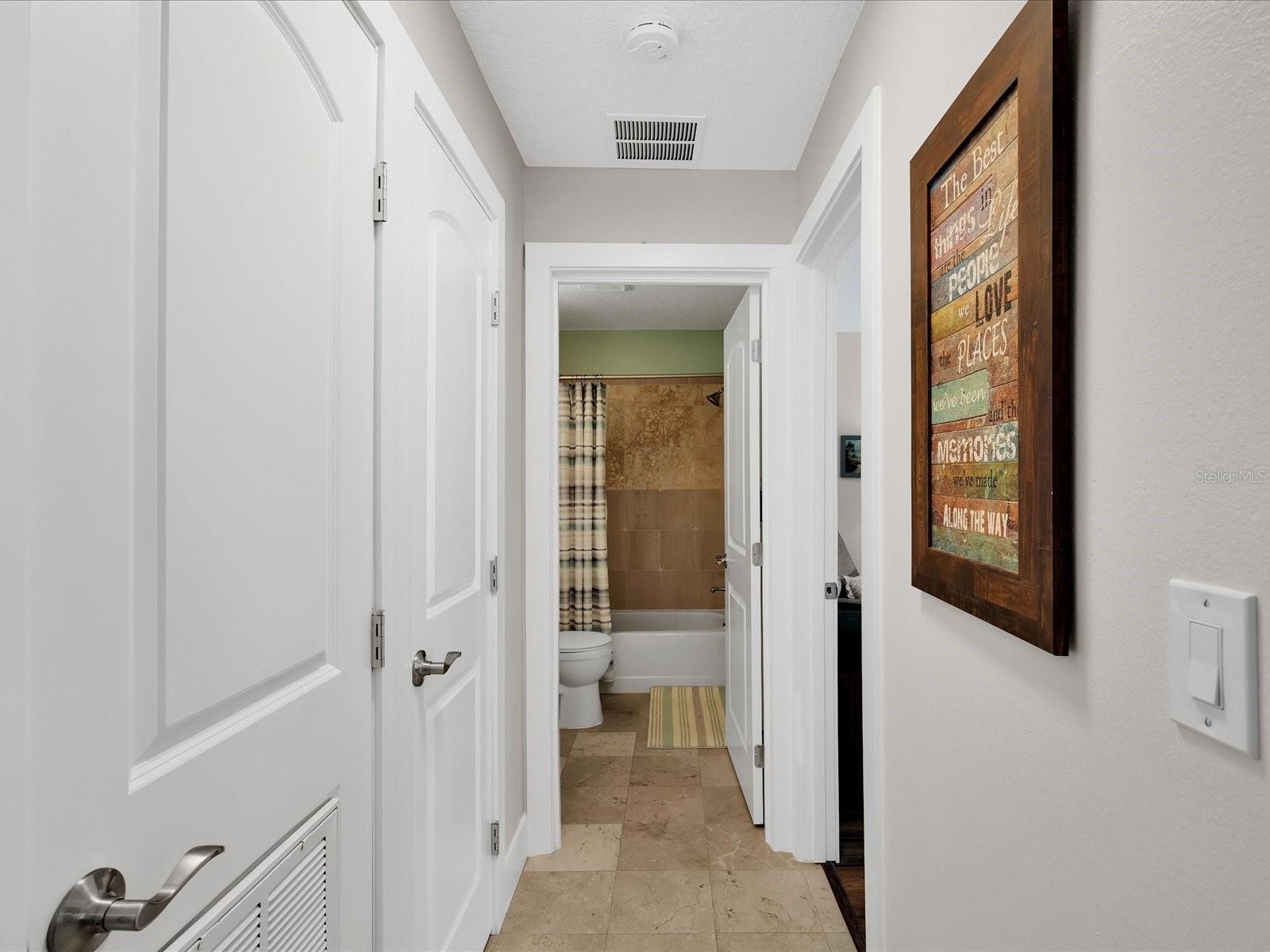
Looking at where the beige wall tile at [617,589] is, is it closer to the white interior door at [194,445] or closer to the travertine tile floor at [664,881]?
the travertine tile floor at [664,881]

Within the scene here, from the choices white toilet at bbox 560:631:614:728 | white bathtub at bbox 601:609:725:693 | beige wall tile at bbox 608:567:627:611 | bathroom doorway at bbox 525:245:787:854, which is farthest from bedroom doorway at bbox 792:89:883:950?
beige wall tile at bbox 608:567:627:611

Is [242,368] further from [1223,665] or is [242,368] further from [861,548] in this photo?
[861,548]

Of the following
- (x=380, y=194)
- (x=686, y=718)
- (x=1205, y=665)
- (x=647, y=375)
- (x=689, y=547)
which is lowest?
(x=686, y=718)

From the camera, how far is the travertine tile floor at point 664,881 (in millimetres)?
1902

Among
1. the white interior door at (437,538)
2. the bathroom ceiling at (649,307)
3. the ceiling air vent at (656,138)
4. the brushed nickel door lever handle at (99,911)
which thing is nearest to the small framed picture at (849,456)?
the bathroom ceiling at (649,307)

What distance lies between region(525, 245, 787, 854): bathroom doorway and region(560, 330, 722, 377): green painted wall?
0.04ft

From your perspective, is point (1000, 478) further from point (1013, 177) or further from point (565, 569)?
point (565, 569)

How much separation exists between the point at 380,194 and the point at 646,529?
12.8ft

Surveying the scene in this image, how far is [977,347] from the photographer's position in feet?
3.19

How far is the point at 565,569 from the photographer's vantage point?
454 centimetres

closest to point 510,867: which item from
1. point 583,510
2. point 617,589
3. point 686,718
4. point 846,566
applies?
point 686,718

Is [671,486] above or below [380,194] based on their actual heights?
below

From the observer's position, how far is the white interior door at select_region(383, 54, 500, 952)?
1.26 m

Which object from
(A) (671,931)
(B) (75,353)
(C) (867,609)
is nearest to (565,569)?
(A) (671,931)
